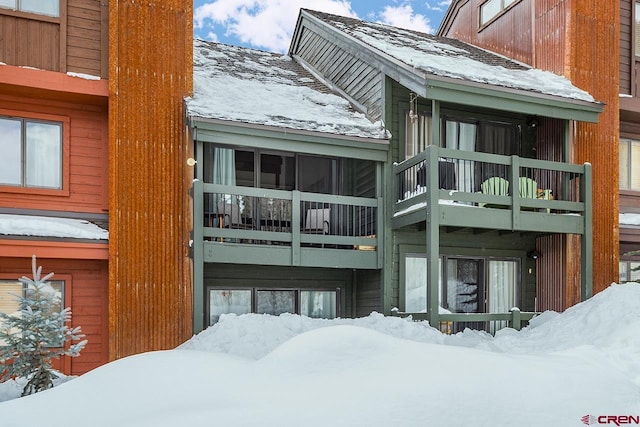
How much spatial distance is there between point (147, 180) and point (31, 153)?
2.09m

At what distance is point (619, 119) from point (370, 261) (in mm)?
7389

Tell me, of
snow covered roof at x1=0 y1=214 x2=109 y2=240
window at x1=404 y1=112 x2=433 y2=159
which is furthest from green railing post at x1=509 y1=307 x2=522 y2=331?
snow covered roof at x1=0 y1=214 x2=109 y2=240

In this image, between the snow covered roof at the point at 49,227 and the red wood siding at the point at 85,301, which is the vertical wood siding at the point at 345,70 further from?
the red wood siding at the point at 85,301

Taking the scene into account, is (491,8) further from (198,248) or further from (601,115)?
(198,248)

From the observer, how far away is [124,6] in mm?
11445

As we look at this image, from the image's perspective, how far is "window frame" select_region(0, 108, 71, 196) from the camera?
1084cm

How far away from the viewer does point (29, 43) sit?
10891 millimetres

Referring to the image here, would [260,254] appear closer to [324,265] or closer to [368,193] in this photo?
[324,265]

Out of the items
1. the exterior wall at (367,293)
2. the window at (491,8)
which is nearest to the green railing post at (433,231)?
the exterior wall at (367,293)

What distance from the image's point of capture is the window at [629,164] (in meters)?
14.9

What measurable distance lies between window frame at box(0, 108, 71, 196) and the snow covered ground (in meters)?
5.06

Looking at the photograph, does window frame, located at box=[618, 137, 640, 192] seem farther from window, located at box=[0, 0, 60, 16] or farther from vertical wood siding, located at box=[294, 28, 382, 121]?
window, located at box=[0, 0, 60, 16]

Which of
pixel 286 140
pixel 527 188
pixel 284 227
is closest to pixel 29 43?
pixel 286 140

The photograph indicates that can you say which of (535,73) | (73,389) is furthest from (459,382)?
(535,73)
